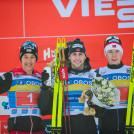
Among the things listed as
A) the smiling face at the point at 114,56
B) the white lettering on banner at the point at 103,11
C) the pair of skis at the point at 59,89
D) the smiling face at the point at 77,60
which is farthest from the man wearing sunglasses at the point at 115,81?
the white lettering on banner at the point at 103,11

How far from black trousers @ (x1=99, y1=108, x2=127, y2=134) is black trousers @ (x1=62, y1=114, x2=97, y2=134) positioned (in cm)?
14

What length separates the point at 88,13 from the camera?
10.9 feet

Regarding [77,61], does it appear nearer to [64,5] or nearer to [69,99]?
[69,99]

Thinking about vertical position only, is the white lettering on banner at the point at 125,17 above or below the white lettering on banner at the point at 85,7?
below

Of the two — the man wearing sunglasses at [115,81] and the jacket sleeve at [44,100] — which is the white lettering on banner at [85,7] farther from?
the jacket sleeve at [44,100]

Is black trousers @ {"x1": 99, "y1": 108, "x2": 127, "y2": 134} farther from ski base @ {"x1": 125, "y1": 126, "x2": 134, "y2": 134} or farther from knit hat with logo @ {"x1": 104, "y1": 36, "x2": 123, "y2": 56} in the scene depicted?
knit hat with logo @ {"x1": 104, "y1": 36, "x2": 123, "y2": 56}

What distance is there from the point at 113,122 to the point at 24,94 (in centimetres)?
105

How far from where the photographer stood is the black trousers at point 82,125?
2541 millimetres

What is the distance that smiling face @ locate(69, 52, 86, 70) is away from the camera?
272cm

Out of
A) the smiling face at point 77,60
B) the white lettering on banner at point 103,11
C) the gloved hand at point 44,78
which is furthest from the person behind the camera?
the white lettering on banner at point 103,11

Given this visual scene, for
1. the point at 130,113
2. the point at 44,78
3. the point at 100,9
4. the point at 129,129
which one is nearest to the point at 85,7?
the point at 100,9

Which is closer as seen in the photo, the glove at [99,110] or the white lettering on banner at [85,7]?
the glove at [99,110]

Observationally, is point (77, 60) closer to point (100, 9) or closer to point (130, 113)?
point (130, 113)

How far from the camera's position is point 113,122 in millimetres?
2652
